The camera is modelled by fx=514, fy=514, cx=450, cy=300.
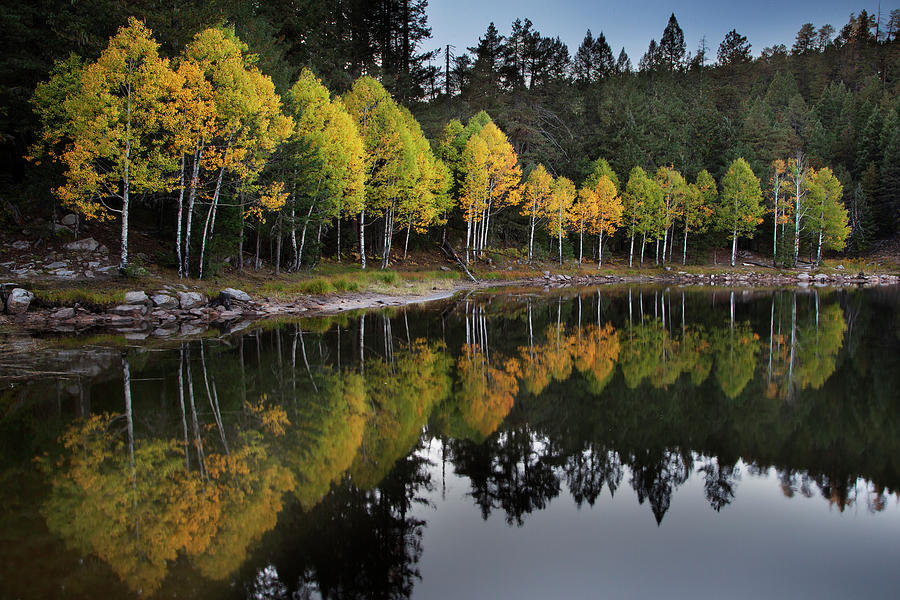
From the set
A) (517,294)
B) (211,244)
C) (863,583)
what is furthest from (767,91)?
(863,583)

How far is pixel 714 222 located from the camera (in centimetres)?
6369

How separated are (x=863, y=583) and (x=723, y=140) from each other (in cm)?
7864

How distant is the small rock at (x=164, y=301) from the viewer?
2172 cm

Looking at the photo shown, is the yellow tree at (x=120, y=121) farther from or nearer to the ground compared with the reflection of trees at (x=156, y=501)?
farther from the ground

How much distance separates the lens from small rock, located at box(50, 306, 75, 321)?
1912 cm

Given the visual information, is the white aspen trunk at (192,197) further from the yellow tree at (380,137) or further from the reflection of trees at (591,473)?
the reflection of trees at (591,473)

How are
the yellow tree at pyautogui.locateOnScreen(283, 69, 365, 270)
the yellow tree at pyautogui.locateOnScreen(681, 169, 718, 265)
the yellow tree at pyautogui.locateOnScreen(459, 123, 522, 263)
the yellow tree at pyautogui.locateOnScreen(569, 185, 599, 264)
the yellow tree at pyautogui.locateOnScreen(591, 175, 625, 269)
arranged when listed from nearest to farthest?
the yellow tree at pyautogui.locateOnScreen(283, 69, 365, 270), the yellow tree at pyautogui.locateOnScreen(459, 123, 522, 263), the yellow tree at pyautogui.locateOnScreen(569, 185, 599, 264), the yellow tree at pyautogui.locateOnScreen(591, 175, 625, 269), the yellow tree at pyautogui.locateOnScreen(681, 169, 718, 265)

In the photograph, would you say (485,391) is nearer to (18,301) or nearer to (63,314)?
(63,314)

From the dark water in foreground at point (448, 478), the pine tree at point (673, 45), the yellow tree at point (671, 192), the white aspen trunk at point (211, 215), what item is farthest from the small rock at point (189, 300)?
the pine tree at point (673, 45)

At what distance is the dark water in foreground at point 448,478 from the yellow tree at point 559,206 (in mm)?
39806

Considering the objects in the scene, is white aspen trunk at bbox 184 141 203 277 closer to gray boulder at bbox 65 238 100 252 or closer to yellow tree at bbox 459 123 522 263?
gray boulder at bbox 65 238 100 252

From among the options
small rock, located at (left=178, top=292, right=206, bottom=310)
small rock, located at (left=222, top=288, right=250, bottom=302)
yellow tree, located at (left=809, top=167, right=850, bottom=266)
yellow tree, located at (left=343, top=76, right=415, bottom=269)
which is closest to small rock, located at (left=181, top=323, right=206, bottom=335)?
small rock, located at (left=178, top=292, right=206, bottom=310)

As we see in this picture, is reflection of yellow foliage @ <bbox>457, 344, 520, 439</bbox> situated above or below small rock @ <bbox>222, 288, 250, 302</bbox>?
below

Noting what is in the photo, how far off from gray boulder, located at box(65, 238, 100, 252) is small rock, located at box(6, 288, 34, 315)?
5.93 m
